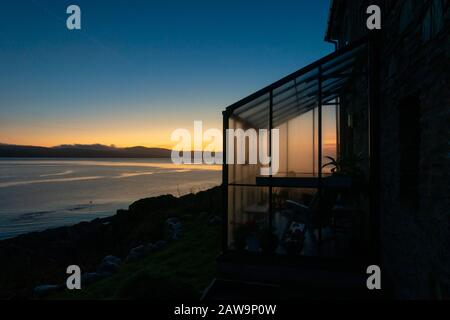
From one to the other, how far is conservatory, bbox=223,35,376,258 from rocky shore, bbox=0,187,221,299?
4.39m

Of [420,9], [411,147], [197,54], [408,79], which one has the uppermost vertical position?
[197,54]

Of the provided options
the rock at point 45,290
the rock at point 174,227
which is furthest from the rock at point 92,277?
the rock at point 174,227

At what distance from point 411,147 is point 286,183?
1.91 meters

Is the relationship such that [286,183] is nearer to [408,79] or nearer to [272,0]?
[408,79]

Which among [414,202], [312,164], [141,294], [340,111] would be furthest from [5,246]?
[414,202]

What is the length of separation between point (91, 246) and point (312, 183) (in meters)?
11.5

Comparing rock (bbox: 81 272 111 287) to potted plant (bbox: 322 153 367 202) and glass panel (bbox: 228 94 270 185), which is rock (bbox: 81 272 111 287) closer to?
glass panel (bbox: 228 94 270 185)

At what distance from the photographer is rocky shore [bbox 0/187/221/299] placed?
7.97 meters

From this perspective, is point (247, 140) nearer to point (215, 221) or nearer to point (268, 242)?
point (268, 242)

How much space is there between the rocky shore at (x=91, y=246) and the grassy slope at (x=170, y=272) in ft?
2.60

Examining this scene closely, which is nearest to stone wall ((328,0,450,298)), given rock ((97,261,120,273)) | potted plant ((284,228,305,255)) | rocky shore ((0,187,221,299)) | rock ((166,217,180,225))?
potted plant ((284,228,305,255))

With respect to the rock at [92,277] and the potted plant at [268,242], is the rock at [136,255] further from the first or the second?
the potted plant at [268,242]

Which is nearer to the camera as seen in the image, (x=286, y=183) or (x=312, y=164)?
(x=286, y=183)

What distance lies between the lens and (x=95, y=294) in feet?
19.2
